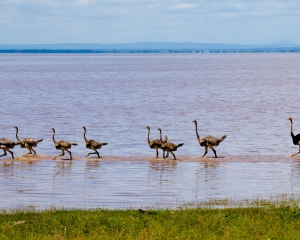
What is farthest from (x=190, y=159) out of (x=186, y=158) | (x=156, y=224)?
(x=156, y=224)

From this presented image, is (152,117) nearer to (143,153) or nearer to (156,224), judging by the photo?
(143,153)

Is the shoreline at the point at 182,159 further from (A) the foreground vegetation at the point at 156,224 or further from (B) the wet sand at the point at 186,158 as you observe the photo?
(A) the foreground vegetation at the point at 156,224

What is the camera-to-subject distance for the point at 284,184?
72.5 ft

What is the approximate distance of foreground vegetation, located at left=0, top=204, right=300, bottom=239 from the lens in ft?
45.6

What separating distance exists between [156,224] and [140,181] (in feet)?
26.2

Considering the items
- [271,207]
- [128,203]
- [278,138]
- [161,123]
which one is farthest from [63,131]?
[271,207]

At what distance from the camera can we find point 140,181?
74.7 ft

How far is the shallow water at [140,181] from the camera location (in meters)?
19.3

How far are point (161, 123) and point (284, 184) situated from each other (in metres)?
22.7

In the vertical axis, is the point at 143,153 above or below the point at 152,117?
above

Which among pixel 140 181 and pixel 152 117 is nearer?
pixel 140 181

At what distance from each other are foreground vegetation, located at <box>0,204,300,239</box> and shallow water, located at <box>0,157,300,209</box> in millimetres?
2003

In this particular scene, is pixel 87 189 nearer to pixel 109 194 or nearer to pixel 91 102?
pixel 109 194

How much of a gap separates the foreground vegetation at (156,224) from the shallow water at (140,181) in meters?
2.00
